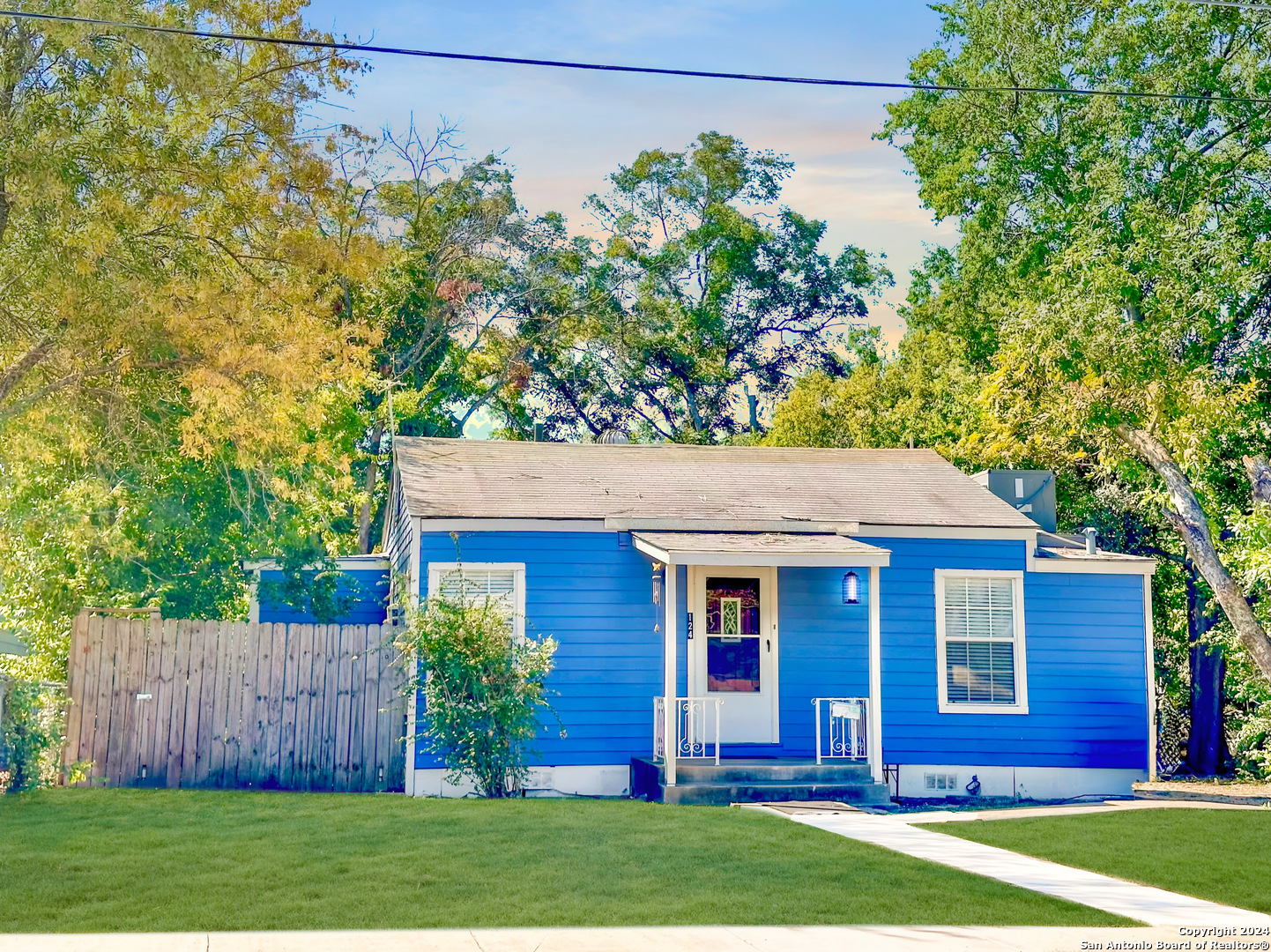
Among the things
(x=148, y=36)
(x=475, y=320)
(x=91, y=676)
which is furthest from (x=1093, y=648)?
(x=475, y=320)

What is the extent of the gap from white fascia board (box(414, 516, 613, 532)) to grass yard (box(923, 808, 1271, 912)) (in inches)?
196

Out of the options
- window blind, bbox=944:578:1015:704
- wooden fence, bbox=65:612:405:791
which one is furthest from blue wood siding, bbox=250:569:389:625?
window blind, bbox=944:578:1015:704

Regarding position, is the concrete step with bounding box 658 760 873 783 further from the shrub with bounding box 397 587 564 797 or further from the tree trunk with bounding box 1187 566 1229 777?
the tree trunk with bounding box 1187 566 1229 777

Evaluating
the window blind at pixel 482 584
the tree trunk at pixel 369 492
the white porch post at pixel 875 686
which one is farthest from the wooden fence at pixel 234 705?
the tree trunk at pixel 369 492

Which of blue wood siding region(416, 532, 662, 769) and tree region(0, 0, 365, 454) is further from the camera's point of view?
blue wood siding region(416, 532, 662, 769)

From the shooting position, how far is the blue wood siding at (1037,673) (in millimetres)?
14266

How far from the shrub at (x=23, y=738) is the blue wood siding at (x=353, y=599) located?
6373mm

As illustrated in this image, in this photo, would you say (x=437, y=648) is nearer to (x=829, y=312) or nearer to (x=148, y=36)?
(x=148, y=36)

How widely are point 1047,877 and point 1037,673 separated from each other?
6.50m

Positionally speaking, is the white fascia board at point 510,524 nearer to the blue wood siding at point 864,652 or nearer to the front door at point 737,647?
the blue wood siding at point 864,652

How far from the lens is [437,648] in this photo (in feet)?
39.0

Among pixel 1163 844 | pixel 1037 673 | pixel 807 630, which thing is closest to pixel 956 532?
pixel 1037 673

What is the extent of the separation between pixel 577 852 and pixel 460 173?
2482 centimetres

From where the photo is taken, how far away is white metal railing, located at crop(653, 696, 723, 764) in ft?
43.3
